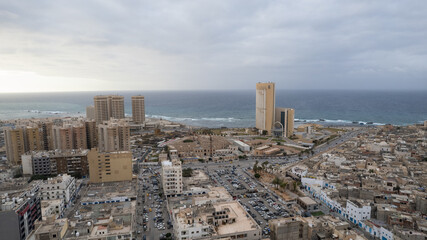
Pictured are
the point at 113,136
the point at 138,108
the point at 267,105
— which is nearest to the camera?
the point at 113,136

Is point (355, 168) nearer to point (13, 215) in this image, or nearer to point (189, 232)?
point (189, 232)

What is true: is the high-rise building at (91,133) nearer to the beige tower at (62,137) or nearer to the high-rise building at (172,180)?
the beige tower at (62,137)

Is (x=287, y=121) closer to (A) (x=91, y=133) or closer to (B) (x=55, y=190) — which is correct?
(A) (x=91, y=133)

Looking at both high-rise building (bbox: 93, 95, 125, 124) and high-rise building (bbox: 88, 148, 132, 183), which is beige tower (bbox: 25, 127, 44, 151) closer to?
high-rise building (bbox: 88, 148, 132, 183)

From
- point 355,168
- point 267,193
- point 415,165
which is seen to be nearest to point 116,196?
point 267,193

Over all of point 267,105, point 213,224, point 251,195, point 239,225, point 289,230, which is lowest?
point 251,195

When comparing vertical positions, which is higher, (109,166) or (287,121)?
(287,121)

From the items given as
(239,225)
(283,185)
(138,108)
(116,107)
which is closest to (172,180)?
(239,225)
